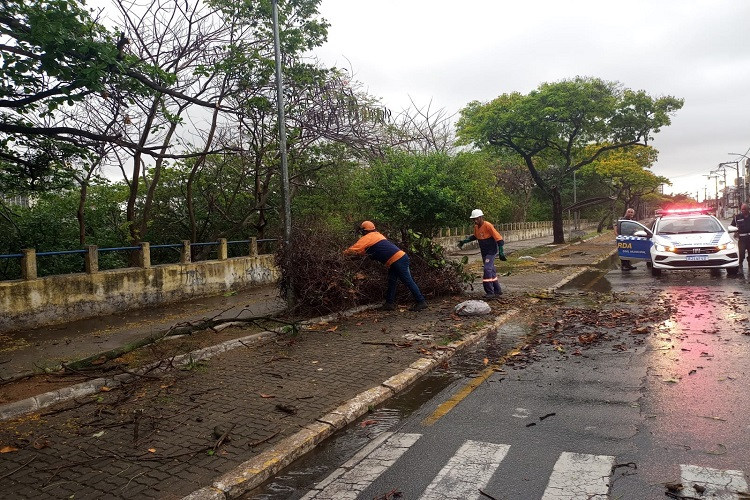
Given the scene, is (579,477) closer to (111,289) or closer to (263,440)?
(263,440)

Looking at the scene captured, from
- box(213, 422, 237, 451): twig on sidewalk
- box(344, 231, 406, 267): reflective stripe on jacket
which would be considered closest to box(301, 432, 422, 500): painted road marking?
box(213, 422, 237, 451): twig on sidewalk

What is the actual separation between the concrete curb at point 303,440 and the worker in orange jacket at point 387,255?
3.06 metres

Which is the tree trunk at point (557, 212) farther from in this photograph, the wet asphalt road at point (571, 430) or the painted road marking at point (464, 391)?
the painted road marking at point (464, 391)

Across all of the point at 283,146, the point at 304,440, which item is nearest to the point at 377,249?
the point at 283,146

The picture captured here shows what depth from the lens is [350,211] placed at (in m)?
17.7

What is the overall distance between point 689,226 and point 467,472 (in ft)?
45.1

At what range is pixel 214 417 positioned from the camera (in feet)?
15.7

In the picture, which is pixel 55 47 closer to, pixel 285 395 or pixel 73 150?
pixel 73 150

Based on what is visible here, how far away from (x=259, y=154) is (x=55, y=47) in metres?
8.29

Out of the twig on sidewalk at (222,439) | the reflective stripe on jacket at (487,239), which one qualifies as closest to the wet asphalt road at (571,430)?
the twig on sidewalk at (222,439)

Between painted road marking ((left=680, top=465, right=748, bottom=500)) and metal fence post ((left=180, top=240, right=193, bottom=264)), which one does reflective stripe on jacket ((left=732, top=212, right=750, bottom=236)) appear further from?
metal fence post ((left=180, top=240, right=193, bottom=264))

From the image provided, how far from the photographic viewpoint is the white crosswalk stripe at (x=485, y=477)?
11.0 ft

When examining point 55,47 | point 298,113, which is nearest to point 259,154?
point 298,113

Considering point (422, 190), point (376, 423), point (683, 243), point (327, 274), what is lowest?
point (376, 423)
